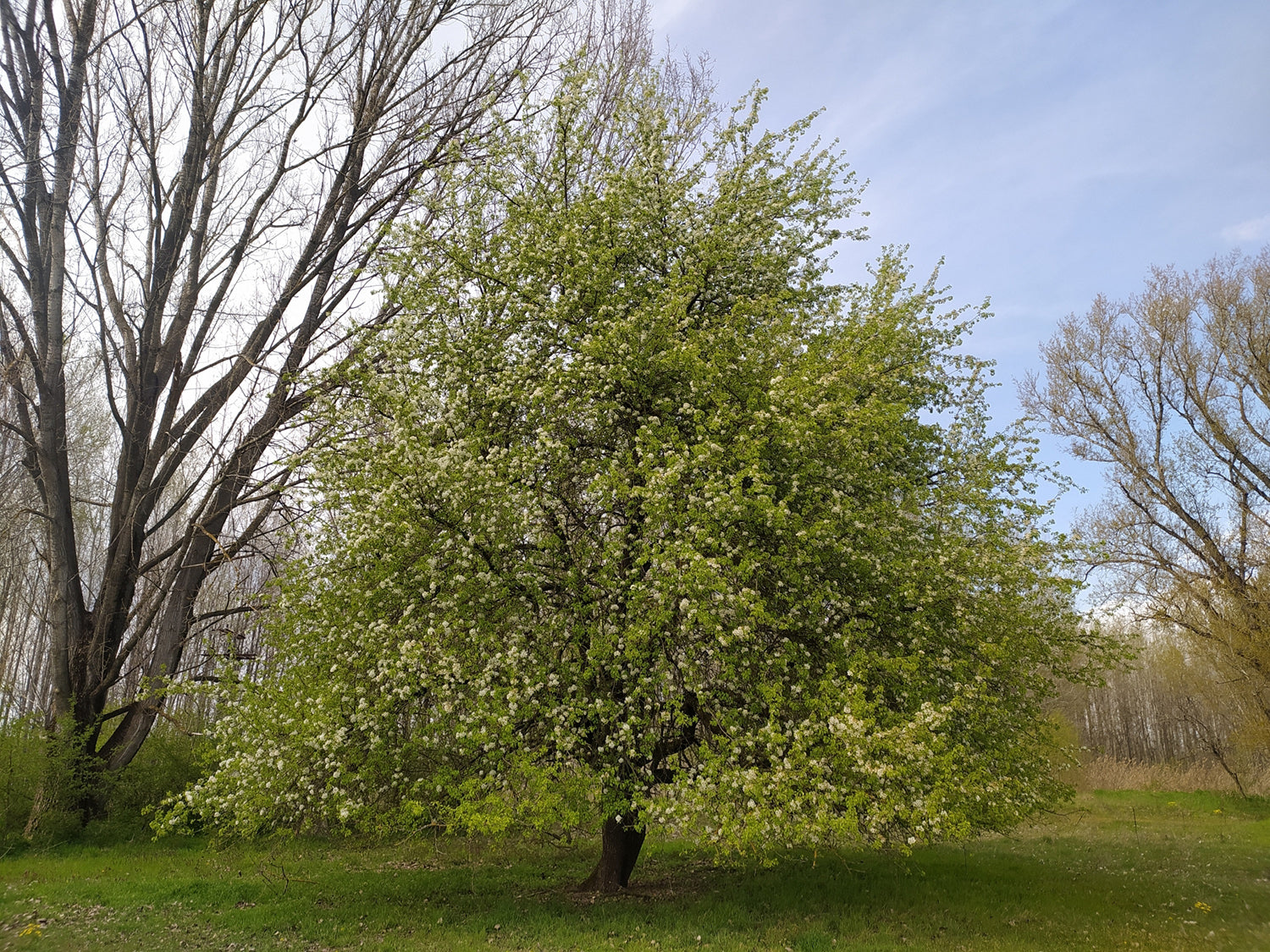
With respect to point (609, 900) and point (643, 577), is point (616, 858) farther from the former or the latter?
point (643, 577)

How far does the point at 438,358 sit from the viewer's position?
39.6ft

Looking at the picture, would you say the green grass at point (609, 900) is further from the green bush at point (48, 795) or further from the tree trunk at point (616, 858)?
the green bush at point (48, 795)

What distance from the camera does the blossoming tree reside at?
913cm

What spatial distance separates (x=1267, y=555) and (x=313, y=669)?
32005 millimetres

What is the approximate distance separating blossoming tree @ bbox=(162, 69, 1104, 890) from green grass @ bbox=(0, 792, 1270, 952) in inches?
65.5

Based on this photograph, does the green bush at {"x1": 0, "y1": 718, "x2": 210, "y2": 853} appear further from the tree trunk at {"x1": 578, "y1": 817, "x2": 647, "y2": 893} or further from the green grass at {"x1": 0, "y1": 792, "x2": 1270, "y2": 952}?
the tree trunk at {"x1": 578, "y1": 817, "x2": 647, "y2": 893}

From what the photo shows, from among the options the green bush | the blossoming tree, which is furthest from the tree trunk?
the green bush

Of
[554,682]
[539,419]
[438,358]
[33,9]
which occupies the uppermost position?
Result: [33,9]

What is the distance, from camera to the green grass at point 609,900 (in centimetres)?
1031

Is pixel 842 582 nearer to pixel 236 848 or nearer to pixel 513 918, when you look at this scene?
pixel 513 918

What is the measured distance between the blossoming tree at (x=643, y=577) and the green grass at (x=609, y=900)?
166 centimetres

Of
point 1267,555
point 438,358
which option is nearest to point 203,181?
point 438,358

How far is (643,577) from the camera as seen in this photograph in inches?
418

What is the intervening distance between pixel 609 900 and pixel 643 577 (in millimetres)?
5763
